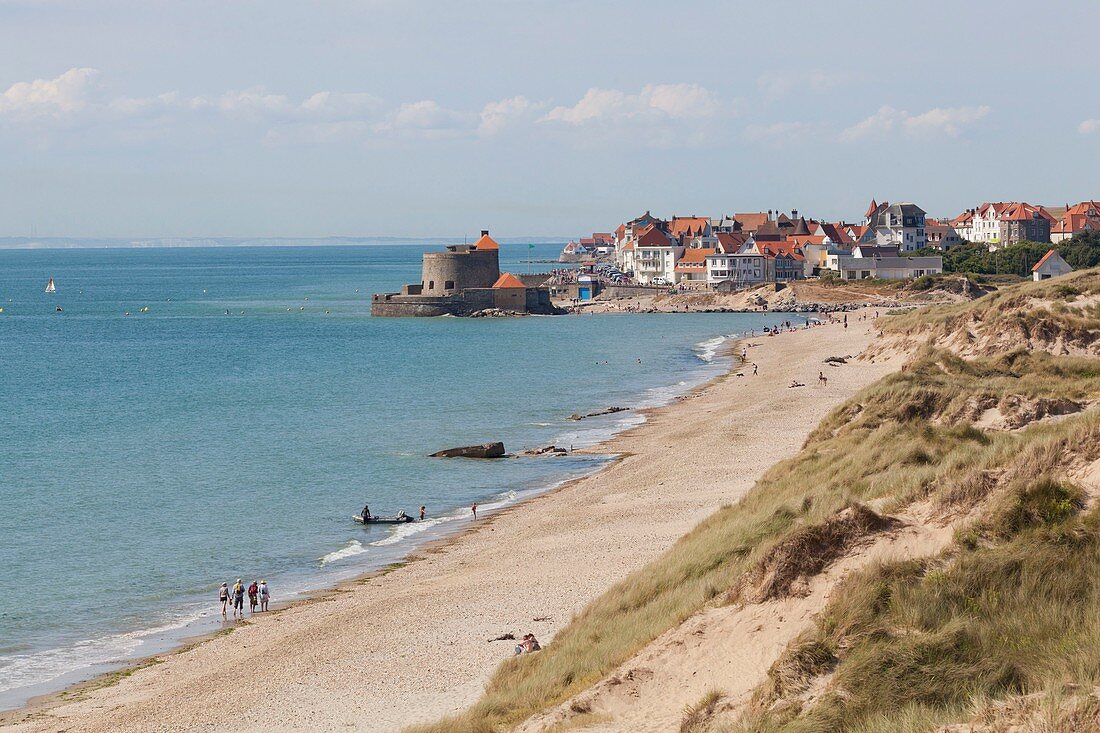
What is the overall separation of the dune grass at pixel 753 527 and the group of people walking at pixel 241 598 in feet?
30.3

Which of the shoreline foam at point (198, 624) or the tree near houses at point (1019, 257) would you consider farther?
the tree near houses at point (1019, 257)

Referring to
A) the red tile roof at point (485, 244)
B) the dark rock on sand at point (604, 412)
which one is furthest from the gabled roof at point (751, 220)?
the dark rock on sand at point (604, 412)

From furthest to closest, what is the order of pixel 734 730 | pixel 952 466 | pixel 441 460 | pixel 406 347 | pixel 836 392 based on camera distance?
pixel 406 347 < pixel 836 392 < pixel 441 460 < pixel 952 466 < pixel 734 730

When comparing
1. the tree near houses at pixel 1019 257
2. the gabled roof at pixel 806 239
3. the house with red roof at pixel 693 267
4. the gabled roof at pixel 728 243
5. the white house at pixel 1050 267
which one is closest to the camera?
the white house at pixel 1050 267

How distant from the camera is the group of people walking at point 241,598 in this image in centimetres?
2483

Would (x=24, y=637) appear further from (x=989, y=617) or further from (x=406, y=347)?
(x=406, y=347)

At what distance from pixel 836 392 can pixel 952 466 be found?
117 feet

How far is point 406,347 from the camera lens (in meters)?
91.8

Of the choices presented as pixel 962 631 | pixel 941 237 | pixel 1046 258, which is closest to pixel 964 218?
pixel 941 237

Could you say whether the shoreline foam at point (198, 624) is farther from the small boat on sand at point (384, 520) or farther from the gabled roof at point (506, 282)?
the gabled roof at point (506, 282)

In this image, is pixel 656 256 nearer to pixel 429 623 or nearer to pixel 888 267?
pixel 888 267

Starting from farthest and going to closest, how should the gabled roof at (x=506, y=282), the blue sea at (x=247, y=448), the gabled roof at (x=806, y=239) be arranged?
the gabled roof at (x=806, y=239) < the gabled roof at (x=506, y=282) < the blue sea at (x=247, y=448)

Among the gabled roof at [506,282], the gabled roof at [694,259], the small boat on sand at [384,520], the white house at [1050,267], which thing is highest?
the gabled roof at [694,259]

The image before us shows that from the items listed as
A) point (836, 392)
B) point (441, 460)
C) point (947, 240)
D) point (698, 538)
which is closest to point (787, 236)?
point (947, 240)
